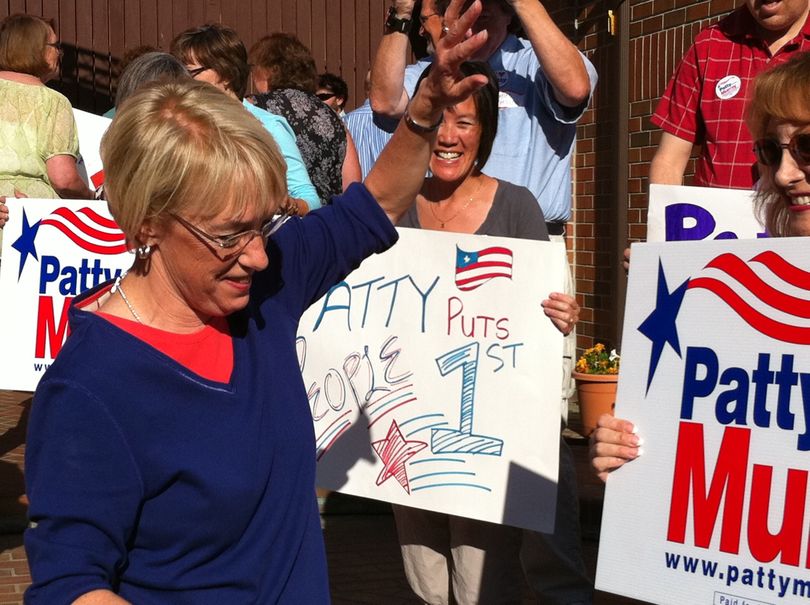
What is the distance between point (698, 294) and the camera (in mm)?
2719

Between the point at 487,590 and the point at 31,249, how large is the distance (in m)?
2.51

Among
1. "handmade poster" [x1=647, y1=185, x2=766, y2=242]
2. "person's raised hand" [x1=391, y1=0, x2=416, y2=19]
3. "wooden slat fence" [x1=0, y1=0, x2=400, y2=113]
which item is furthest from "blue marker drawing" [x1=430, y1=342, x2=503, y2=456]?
"wooden slat fence" [x1=0, y1=0, x2=400, y2=113]

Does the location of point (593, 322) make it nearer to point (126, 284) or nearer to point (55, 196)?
point (55, 196)

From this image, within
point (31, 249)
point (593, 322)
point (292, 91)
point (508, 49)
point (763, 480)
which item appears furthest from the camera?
point (593, 322)

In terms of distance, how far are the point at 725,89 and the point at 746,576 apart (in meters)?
2.17

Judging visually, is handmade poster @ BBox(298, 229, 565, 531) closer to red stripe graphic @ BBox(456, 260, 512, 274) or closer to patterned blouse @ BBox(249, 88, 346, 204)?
red stripe graphic @ BBox(456, 260, 512, 274)

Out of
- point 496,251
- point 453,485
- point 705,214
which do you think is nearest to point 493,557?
point 453,485

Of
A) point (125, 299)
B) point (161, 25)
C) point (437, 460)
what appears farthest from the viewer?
point (161, 25)

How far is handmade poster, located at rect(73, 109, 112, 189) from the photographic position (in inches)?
250

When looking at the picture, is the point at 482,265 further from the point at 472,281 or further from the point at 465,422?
the point at 465,422

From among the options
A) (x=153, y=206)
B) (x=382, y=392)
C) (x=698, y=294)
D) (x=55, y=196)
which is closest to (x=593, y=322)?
(x=55, y=196)

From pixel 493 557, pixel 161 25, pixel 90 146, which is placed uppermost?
pixel 161 25

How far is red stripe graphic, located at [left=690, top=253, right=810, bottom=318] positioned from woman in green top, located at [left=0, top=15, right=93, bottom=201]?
3952 millimetres

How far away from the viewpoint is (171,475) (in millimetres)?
2279
